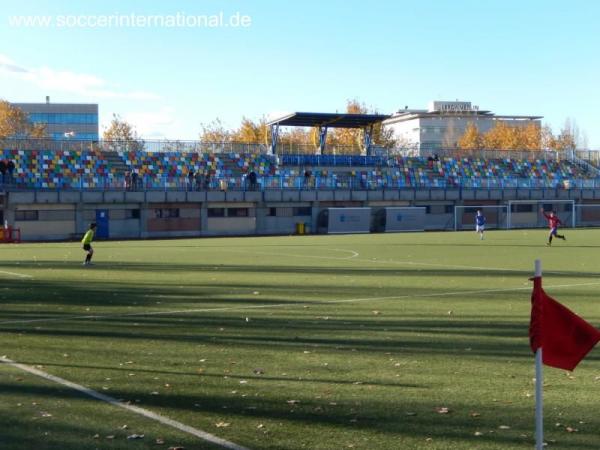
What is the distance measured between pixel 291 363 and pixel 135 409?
302 centimetres

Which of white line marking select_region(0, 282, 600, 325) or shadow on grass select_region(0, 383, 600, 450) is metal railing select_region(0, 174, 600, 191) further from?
shadow on grass select_region(0, 383, 600, 450)

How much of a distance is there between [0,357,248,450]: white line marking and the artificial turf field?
0.09 m

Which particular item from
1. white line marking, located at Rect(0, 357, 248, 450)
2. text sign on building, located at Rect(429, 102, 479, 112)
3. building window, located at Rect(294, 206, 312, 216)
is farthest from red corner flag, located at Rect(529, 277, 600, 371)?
text sign on building, located at Rect(429, 102, 479, 112)

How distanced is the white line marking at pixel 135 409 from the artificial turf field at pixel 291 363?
3.7 inches

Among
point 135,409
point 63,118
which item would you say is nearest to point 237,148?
point 135,409

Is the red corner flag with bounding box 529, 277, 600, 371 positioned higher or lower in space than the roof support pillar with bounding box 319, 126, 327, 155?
lower

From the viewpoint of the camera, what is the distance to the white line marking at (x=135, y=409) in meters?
7.45

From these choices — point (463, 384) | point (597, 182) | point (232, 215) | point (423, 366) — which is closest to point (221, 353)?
point (423, 366)

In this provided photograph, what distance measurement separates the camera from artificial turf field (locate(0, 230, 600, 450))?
7762 mm

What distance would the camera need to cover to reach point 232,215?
224 ft

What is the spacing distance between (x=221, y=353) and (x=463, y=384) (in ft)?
12.6

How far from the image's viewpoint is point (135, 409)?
340 inches

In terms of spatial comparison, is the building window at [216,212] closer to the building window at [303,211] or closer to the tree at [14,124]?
the building window at [303,211]

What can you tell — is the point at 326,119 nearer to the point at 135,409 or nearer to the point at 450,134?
the point at 135,409
